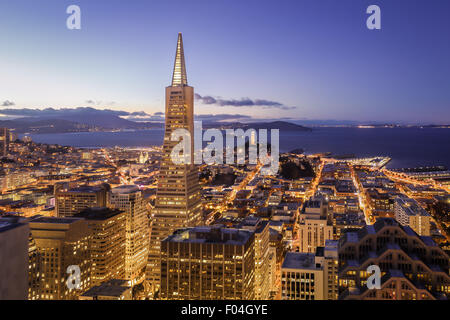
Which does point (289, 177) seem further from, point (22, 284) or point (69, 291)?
point (22, 284)

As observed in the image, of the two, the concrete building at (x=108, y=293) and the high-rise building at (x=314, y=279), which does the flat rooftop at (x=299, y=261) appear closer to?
the high-rise building at (x=314, y=279)

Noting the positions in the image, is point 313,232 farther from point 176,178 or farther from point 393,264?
point 393,264

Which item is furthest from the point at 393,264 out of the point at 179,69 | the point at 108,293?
the point at 179,69

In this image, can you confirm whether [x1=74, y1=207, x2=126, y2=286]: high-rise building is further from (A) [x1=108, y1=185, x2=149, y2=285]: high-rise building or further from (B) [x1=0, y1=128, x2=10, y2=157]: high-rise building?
(B) [x1=0, y1=128, x2=10, y2=157]: high-rise building

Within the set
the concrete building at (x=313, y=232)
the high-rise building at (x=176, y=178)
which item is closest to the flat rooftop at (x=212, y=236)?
the high-rise building at (x=176, y=178)

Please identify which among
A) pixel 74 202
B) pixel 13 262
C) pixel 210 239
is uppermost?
pixel 13 262

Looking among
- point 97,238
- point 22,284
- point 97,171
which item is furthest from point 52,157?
point 22,284
